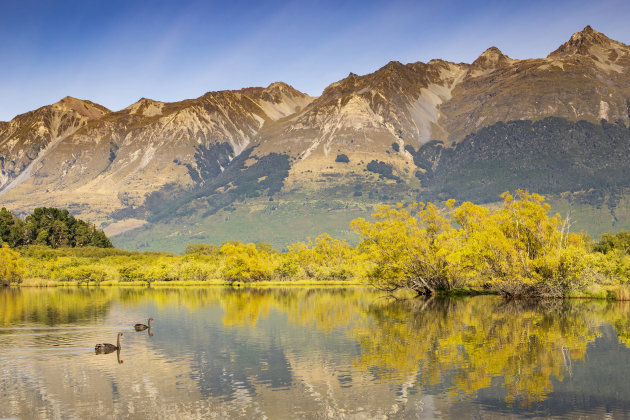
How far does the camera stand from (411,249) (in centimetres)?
7481

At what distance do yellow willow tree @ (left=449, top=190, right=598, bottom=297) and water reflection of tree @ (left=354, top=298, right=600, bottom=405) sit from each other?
5.05 metres

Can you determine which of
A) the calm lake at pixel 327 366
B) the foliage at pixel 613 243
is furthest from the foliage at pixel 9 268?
the foliage at pixel 613 243

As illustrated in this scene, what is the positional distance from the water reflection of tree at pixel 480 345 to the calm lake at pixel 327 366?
4.4 inches

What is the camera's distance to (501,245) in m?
66.8

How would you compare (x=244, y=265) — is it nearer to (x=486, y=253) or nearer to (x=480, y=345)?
(x=486, y=253)

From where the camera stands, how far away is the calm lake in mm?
25266

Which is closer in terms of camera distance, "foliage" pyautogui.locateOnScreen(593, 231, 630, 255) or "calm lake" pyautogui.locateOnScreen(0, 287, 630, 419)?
"calm lake" pyautogui.locateOnScreen(0, 287, 630, 419)

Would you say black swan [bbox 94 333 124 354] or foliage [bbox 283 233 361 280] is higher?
foliage [bbox 283 233 361 280]

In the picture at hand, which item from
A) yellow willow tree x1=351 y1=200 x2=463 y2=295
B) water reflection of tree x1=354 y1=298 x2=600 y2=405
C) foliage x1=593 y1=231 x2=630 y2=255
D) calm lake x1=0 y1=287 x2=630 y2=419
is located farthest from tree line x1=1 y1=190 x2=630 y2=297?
foliage x1=593 y1=231 x2=630 y2=255

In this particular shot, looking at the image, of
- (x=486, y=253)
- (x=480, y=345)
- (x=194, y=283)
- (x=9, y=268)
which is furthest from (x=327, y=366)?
(x=9, y=268)

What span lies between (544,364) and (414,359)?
666cm

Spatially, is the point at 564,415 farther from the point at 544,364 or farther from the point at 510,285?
the point at 510,285

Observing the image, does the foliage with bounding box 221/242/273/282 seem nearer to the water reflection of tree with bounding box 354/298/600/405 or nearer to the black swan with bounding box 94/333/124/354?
the water reflection of tree with bounding box 354/298/600/405

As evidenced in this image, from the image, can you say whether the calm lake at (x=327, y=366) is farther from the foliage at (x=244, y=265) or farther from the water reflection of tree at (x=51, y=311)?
the foliage at (x=244, y=265)
